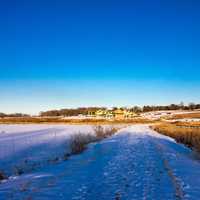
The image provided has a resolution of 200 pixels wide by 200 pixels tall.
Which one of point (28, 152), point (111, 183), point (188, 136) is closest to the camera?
point (111, 183)

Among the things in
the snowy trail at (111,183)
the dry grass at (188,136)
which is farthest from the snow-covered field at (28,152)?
the dry grass at (188,136)

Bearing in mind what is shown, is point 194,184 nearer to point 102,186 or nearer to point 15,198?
point 102,186

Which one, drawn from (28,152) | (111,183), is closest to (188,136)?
(28,152)

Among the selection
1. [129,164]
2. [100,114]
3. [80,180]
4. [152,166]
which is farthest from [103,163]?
[100,114]

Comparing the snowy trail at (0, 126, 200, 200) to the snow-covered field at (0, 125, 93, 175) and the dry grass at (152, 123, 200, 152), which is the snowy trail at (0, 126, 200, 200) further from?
the dry grass at (152, 123, 200, 152)

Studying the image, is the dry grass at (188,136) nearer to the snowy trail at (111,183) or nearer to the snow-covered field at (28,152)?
the snowy trail at (111,183)

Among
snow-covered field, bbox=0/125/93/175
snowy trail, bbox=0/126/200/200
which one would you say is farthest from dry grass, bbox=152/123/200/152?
snow-covered field, bbox=0/125/93/175

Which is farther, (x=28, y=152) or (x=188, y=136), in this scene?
(x=188, y=136)

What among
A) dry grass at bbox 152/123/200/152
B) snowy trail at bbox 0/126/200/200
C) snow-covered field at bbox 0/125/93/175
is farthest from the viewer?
dry grass at bbox 152/123/200/152

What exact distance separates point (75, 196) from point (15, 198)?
1.36 metres

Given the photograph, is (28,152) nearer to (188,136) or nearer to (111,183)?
(188,136)

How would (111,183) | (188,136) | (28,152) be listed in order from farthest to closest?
1. (188,136)
2. (28,152)
3. (111,183)

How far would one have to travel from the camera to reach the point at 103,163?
13.9 meters

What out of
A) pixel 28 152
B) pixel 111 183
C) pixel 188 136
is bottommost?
pixel 28 152
